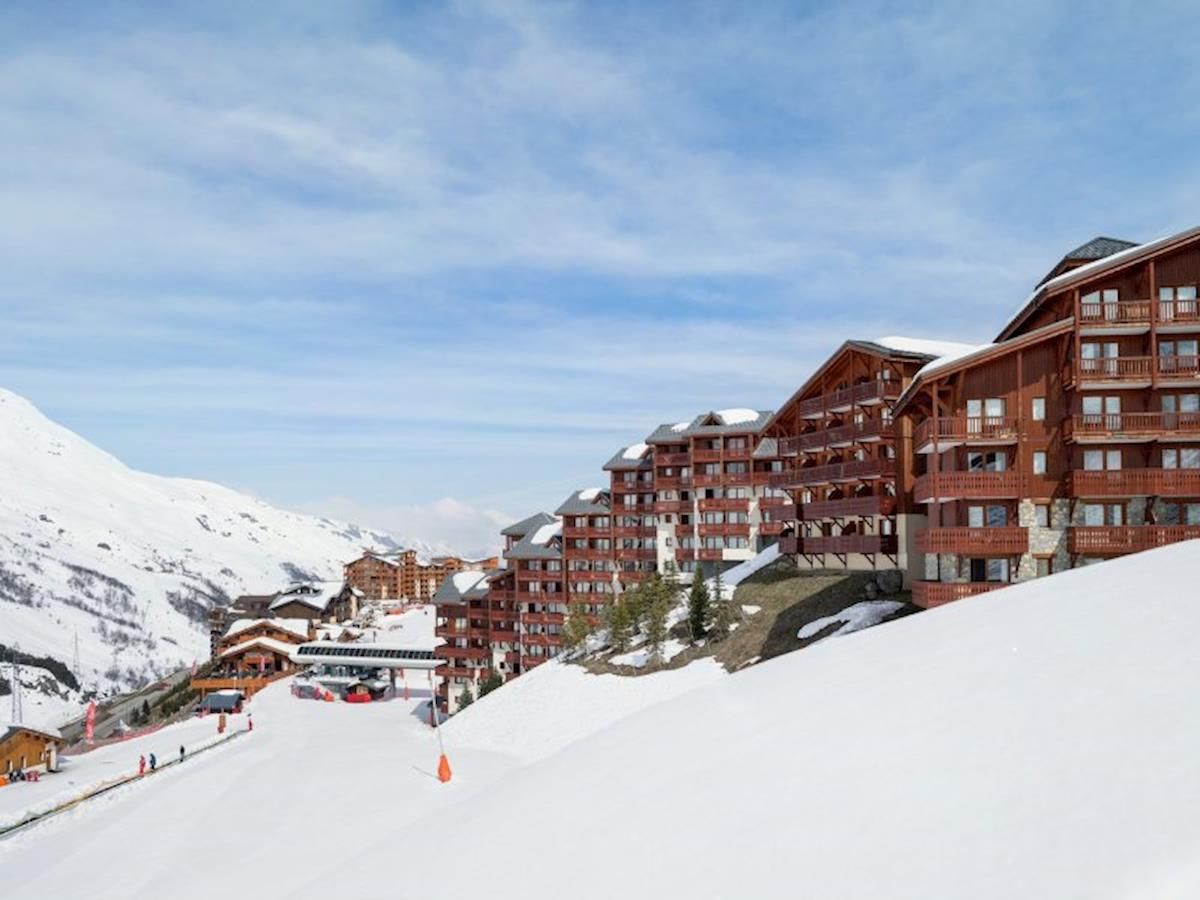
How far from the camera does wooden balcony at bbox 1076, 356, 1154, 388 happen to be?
31812 mm

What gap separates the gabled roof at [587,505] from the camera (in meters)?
81.9

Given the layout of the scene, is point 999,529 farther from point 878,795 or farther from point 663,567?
point 663,567

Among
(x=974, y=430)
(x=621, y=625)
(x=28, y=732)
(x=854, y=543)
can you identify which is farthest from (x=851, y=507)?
(x=28, y=732)

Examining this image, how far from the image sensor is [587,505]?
82.9m

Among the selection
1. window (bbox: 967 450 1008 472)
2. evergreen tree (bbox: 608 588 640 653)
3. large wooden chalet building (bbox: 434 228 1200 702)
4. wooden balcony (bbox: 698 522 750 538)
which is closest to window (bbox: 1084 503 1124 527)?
large wooden chalet building (bbox: 434 228 1200 702)

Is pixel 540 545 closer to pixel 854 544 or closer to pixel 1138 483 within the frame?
pixel 854 544

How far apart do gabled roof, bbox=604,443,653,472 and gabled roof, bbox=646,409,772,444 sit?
92.8 inches

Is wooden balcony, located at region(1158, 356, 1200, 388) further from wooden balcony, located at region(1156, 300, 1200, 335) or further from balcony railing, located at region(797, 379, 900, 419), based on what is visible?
balcony railing, located at region(797, 379, 900, 419)

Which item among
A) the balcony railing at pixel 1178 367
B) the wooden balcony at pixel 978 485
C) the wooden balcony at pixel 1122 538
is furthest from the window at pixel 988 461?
the balcony railing at pixel 1178 367

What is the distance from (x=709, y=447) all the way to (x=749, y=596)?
87.0 feet

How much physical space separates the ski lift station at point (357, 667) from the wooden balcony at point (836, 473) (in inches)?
1716

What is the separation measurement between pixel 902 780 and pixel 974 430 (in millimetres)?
24018

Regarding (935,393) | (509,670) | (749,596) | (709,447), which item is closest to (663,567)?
(709,447)

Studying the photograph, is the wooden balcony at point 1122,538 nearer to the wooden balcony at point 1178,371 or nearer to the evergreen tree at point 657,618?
the wooden balcony at point 1178,371
